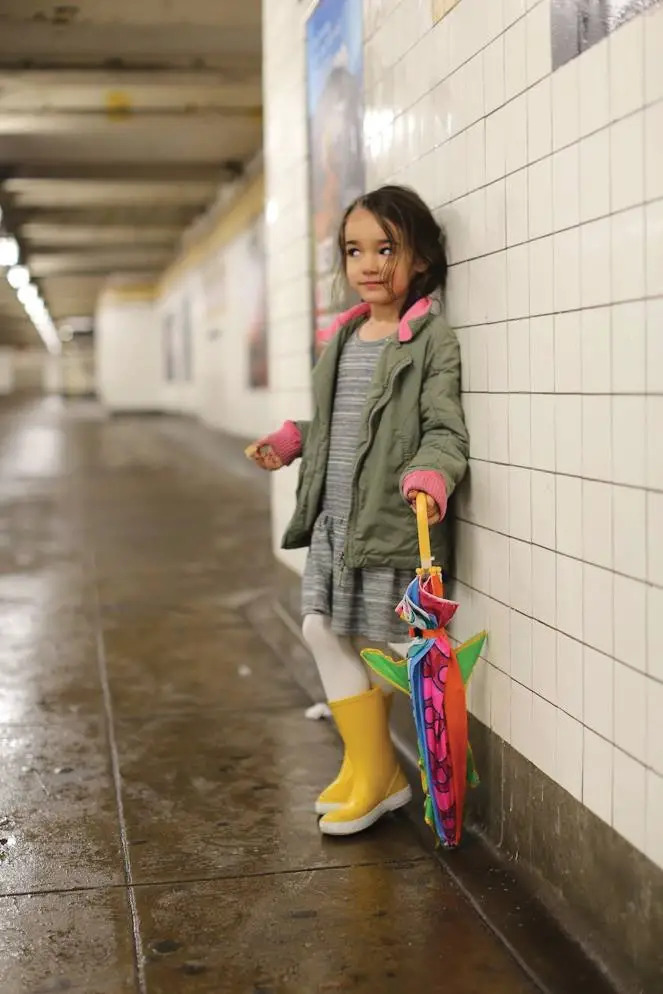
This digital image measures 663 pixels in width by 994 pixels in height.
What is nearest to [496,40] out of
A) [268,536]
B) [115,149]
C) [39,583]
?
[39,583]

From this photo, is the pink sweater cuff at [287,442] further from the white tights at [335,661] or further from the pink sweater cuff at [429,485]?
the pink sweater cuff at [429,485]

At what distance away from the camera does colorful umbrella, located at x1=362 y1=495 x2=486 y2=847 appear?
2.41 meters

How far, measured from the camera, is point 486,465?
2590mm

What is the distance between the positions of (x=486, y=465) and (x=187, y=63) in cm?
782

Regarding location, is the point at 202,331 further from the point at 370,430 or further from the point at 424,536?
the point at 424,536

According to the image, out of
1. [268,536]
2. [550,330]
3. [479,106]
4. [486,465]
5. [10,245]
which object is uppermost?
[10,245]

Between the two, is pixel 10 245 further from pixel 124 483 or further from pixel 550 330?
pixel 550 330

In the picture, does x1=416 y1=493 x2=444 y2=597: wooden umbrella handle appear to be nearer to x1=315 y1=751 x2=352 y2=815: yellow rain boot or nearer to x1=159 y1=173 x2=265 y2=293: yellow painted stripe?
x1=315 y1=751 x2=352 y2=815: yellow rain boot

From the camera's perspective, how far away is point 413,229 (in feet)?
8.85

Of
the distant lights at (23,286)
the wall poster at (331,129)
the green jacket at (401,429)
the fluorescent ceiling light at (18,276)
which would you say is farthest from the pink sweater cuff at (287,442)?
the fluorescent ceiling light at (18,276)

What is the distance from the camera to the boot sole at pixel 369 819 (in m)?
2.74

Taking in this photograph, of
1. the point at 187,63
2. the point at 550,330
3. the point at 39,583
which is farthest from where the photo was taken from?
the point at 187,63

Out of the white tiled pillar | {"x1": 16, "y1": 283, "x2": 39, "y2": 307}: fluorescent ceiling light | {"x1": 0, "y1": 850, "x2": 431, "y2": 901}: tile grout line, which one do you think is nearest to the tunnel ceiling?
the white tiled pillar

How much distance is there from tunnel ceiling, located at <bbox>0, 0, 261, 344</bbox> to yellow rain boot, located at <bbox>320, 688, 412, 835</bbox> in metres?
6.30
